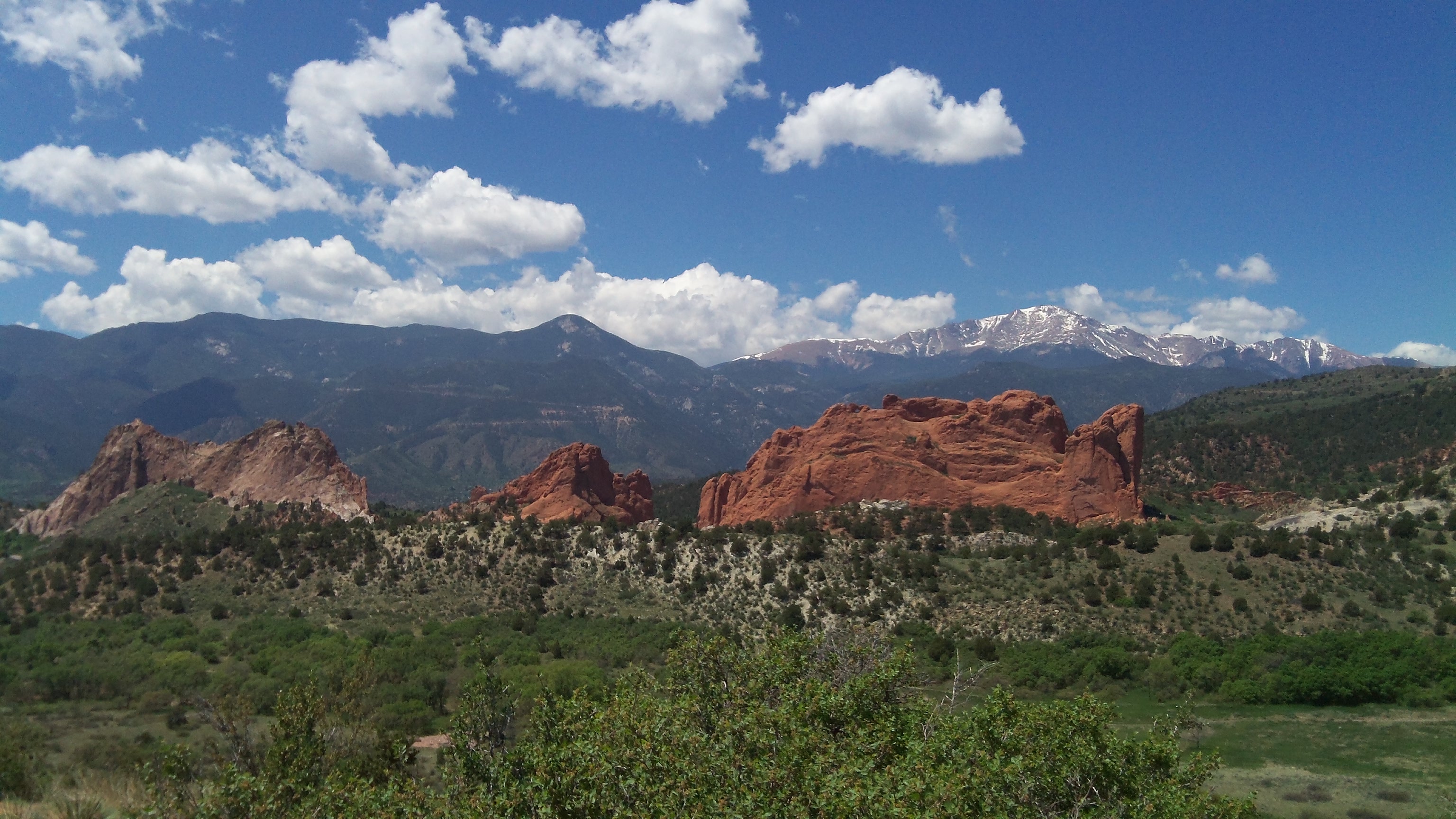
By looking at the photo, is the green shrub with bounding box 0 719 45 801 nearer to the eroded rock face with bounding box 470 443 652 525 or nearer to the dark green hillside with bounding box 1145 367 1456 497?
the eroded rock face with bounding box 470 443 652 525

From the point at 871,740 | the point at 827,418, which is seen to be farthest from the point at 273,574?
the point at 871,740

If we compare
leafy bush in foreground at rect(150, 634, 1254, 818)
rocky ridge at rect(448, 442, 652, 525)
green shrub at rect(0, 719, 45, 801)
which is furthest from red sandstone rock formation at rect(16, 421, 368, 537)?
leafy bush in foreground at rect(150, 634, 1254, 818)

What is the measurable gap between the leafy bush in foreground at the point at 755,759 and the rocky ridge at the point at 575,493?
6927 cm

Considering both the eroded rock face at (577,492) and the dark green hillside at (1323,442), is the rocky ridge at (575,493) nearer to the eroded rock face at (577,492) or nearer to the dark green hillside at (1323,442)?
the eroded rock face at (577,492)

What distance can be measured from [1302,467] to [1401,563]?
6114 cm

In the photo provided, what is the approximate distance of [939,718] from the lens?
69.6 feet

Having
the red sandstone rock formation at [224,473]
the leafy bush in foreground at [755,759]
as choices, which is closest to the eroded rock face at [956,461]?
the red sandstone rock formation at [224,473]

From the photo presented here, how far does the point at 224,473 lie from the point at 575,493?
56332mm

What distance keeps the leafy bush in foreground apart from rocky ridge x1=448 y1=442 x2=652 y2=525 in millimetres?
69275

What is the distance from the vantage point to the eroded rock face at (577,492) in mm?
94000

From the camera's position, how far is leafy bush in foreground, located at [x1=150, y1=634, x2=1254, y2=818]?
14469 mm

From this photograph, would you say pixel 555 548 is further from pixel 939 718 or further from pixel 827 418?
pixel 939 718

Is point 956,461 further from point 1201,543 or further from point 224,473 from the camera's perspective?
point 224,473

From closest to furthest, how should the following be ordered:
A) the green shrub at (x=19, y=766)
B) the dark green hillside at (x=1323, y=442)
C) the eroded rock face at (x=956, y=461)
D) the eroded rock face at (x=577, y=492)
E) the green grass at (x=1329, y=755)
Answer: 1. the green shrub at (x=19, y=766)
2. the green grass at (x=1329, y=755)
3. the eroded rock face at (x=956, y=461)
4. the eroded rock face at (x=577, y=492)
5. the dark green hillside at (x=1323, y=442)
